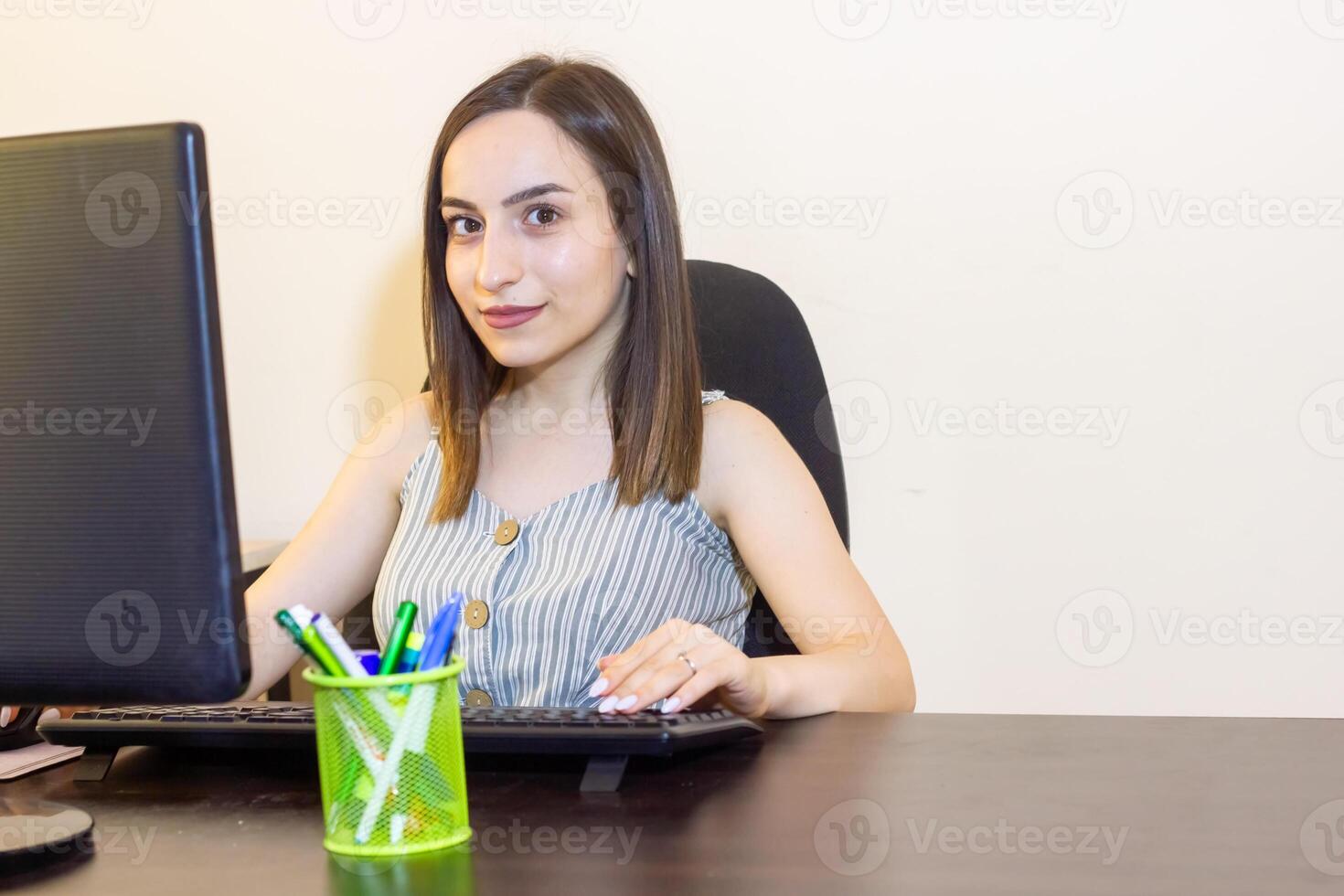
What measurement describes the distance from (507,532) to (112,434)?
0.69m

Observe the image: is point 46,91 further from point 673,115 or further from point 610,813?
point 610,813

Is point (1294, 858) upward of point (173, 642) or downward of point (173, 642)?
downward

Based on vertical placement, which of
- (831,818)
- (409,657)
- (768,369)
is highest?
(768,369)

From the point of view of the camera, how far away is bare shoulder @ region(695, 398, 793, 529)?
1.40 metres

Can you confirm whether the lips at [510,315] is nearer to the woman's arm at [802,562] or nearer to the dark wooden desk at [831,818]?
the woman's arm at [802,562]

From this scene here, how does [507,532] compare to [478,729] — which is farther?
[507,532]

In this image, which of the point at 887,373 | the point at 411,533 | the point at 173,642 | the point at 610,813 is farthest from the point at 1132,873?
the point at 887,373

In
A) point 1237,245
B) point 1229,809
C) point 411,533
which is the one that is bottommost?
point 1229,809

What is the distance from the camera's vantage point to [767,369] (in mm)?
1505

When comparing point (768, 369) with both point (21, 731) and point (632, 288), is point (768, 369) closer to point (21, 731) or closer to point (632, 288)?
point (632, 288)

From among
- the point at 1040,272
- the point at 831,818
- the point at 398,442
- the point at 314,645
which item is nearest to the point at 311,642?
the point at 314,645

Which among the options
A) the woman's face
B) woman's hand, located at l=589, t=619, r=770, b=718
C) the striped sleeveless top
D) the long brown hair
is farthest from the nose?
woman's hand, located at l=589, t=619, r=770, b=718

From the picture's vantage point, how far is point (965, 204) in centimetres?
173

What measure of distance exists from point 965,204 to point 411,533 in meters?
0.82
